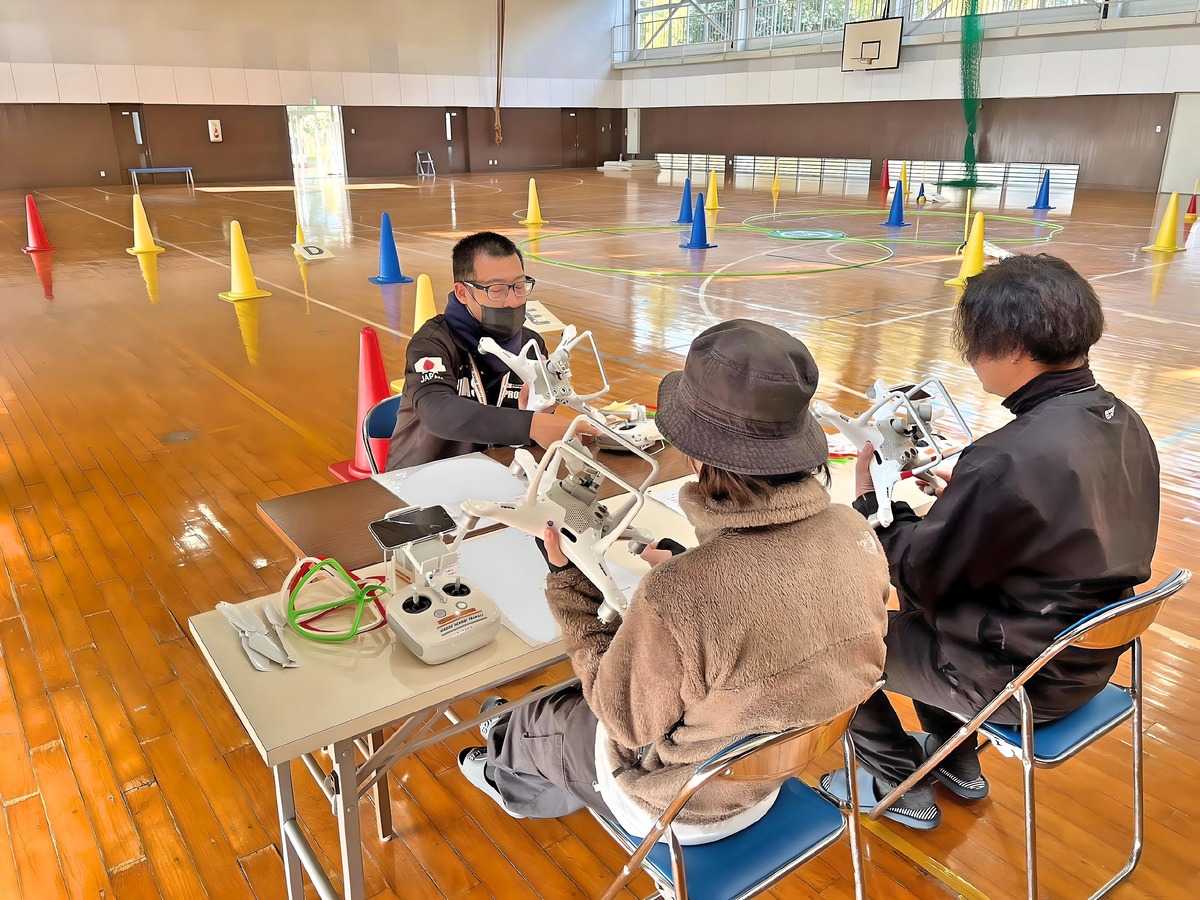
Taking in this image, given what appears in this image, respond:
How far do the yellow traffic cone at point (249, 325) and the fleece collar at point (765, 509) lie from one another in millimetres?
5687

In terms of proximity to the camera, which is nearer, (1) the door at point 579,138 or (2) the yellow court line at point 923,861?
(2) the yellow court line at point 923,861

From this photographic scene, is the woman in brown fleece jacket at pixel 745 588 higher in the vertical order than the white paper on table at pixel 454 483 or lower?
higher

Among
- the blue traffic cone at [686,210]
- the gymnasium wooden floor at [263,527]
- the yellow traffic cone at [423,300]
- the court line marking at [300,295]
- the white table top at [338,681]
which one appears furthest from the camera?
the blue traffic cone at [686,210]

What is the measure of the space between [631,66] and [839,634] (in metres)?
27.4

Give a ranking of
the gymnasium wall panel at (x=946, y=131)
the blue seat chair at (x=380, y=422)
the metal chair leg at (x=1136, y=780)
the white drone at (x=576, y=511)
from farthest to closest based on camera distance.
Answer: the gymnasium wall panel at (x=946, y=131) < the blue seat chair at (x=380, y=422) < the metal chair leg at (x=1136, y=780) < the white drone at (x=576, y=511)

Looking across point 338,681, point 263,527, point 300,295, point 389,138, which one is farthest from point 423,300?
point 389,138

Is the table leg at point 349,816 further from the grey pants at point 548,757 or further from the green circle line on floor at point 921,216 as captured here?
the green circle line on floor at point 921,216

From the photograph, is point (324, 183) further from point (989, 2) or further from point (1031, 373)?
point (1031, 373)

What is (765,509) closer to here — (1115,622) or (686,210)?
(1115,622)

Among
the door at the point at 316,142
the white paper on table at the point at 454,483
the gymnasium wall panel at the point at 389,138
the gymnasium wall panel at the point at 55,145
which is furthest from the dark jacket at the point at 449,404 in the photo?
the gymnasium wall panel at the point at 389,138

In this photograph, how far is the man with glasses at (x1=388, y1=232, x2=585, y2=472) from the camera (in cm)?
258

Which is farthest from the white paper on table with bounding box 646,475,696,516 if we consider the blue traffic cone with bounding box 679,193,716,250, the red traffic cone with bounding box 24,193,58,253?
the red traffic cone with bounding box 24,193,58,253

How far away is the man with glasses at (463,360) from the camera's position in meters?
2.58

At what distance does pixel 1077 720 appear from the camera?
1767mm
